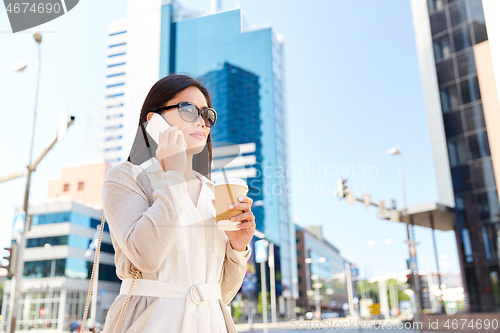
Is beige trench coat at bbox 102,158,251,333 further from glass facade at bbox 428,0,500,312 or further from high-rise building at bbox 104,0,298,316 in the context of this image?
glass facade at bbox 428,0,500,312

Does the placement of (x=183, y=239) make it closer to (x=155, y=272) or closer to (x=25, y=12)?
(x=155, y=272)

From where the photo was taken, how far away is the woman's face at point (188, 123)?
113 cm

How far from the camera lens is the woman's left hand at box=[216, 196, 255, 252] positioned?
100cm

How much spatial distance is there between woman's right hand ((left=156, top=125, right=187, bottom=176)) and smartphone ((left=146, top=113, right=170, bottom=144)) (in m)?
0.12

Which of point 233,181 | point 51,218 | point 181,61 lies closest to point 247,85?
point 181,61

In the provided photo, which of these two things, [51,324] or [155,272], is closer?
[155,272]

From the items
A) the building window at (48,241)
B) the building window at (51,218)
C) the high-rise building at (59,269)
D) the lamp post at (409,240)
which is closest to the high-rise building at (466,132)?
the lamp post at (409,240)

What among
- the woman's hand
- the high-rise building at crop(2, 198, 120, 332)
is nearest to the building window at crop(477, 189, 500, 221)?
the woman's hand

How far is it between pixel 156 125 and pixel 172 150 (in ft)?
0.59

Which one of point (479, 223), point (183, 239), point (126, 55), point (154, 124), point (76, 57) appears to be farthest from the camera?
point (479, 223)

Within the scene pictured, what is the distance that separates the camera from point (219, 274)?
1.08m

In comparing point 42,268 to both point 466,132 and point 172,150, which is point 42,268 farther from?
point 172,150

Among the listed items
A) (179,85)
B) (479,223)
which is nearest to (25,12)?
(179,85)

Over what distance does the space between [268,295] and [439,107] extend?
32042 mm
